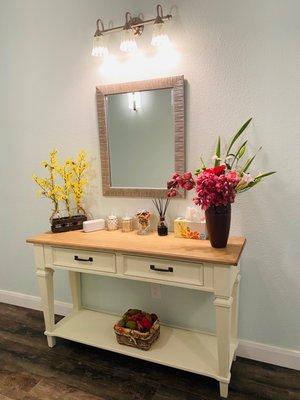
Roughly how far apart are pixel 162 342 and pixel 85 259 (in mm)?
733

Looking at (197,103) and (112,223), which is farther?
(112,223)

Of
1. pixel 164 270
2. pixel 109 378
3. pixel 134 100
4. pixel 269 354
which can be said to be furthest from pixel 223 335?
pixel 134 100

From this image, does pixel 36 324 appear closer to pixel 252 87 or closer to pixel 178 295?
pixel 178 295

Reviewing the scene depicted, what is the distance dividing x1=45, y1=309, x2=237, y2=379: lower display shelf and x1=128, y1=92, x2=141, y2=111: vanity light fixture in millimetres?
1528

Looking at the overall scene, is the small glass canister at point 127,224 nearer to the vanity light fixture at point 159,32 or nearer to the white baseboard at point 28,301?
the white baseboard at point 28,301

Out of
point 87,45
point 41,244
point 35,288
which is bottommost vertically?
point 35,288

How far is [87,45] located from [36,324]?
2.18m

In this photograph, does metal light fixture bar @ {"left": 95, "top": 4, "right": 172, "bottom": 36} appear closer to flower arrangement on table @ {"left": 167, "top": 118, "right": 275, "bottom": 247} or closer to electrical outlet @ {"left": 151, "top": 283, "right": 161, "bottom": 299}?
flower arrangement on table @ {"left": 167, "top": 118, "right": 275, "bottom": 247}

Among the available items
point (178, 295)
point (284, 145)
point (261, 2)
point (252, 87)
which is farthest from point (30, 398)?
point (261, 2)

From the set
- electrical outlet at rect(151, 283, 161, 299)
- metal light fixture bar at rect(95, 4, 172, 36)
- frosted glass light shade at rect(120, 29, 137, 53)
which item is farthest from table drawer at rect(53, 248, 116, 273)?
metal light fixture bar at rect(95, 4, 172, 36)

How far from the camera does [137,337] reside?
1814mm

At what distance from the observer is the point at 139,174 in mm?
2025

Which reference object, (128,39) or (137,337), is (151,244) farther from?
(128,39)

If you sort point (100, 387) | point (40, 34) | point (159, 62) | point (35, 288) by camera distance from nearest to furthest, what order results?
point (100, 387) < point (159, 62) < point (40, 34) < point (35, 288)
